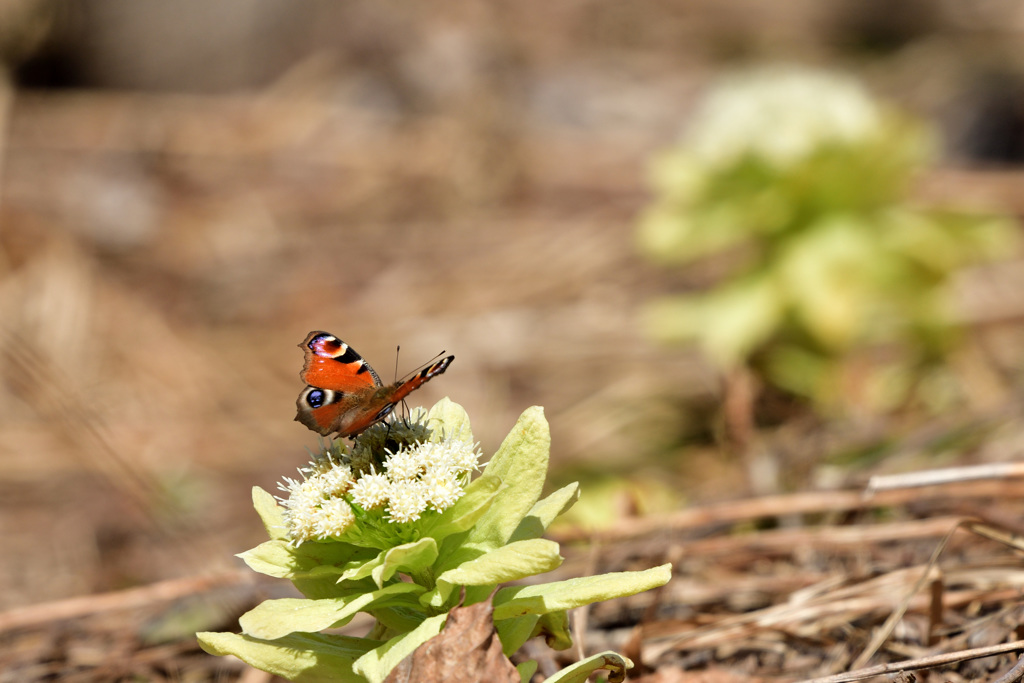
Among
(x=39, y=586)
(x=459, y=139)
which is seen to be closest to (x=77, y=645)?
(x=39, y=586)

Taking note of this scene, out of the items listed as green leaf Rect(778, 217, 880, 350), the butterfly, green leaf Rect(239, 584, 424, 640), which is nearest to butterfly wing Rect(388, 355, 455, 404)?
the butterfly

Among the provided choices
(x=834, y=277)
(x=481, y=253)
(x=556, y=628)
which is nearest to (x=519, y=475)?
(x=556, y=628)

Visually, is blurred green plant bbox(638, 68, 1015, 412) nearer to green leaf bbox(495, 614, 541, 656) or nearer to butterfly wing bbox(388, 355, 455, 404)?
green leaf bbox(495, 614, 541, 656)

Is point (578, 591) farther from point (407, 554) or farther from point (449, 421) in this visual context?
point (449, 421)

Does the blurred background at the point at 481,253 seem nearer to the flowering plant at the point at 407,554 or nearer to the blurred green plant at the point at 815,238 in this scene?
the blurred green plant at the point at 815,238

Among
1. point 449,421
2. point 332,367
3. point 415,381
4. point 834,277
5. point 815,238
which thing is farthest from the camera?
point 815,238

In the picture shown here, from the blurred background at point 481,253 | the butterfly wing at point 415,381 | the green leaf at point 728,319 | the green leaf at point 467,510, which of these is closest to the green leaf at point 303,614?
the green leaf at point 467,510
